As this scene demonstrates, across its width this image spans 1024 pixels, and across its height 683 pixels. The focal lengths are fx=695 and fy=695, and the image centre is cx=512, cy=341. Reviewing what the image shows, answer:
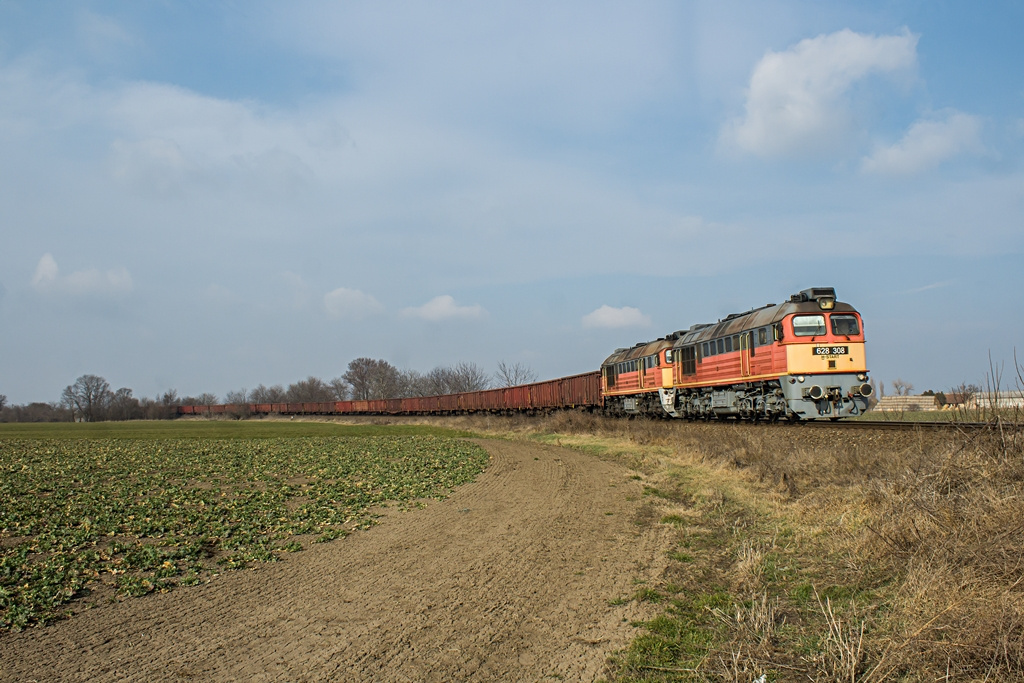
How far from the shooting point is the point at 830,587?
27.3ft

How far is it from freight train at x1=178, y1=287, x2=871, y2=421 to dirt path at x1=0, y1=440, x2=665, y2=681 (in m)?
11.2

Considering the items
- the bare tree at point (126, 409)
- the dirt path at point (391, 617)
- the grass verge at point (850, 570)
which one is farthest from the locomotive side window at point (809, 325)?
the bare tree at point (126, 409)

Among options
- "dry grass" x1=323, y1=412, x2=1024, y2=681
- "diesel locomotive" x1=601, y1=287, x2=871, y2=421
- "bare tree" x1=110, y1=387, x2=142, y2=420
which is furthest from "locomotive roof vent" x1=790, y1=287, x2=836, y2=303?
"bare tree" x1=110, y1=387, x2=142, y2=420

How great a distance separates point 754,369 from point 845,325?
3.29 m

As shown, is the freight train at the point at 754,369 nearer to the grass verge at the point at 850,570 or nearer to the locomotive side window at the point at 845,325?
the locomotive side window at the point at 845,325

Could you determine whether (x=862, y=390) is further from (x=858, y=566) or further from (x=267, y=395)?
(x=267, y=395)

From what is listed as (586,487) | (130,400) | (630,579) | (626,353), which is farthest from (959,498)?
(130,400)

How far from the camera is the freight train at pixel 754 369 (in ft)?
70.7

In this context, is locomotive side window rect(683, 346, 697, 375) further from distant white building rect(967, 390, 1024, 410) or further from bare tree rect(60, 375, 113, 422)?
bare tree rect(60, 375, 113, 422)

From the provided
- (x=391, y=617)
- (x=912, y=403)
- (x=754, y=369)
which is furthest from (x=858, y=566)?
(x=912, y=403)

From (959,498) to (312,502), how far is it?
11893 mm

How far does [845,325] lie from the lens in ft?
72.2

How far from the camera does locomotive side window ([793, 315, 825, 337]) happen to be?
849 inches

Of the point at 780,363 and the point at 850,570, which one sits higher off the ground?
the point at 780,363
